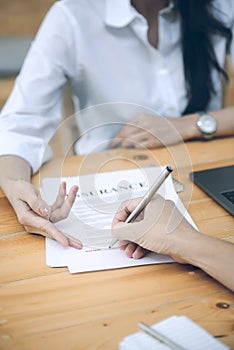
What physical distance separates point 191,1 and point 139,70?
0.69 ft

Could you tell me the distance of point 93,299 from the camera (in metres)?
0.71

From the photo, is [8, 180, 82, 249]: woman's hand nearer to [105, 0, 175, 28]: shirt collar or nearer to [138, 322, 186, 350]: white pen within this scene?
[138, 322, 186, 350]: white pen

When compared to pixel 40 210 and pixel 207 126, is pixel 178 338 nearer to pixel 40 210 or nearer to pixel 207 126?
pixel 40 210

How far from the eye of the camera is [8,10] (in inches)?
108

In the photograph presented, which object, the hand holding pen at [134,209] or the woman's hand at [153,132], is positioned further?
the woman's hand at [153,132]

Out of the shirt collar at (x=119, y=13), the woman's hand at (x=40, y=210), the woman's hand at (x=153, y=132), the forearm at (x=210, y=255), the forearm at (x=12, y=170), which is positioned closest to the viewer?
the forearm at (x=210, y=255)

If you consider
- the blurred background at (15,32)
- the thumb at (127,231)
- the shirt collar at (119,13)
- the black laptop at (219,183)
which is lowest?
the blurred background at (15,32)

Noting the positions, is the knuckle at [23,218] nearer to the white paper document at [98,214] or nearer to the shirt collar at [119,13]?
the white paper document at [98,214]

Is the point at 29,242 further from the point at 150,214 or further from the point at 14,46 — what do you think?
the point at 14,46

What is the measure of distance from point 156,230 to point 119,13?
71cm

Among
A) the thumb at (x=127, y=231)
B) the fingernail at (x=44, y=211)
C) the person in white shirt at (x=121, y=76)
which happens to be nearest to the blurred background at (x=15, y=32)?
the person in white shirt at (x=121, y=76)

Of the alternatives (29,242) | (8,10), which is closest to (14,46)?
(8,10)

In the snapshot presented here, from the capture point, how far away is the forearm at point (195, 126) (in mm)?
1203

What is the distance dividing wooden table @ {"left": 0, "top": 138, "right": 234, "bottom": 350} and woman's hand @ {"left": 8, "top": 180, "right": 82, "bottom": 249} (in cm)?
2
